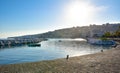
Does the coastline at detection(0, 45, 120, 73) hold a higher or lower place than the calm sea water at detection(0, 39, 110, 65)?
higher

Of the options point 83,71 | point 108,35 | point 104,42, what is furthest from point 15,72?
point 108,35

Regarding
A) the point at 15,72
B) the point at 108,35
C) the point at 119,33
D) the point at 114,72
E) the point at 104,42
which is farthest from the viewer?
the point at 108,35

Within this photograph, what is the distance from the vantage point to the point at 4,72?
19.7 meters

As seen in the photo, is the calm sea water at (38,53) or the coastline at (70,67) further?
the calm sea water at (38,53)

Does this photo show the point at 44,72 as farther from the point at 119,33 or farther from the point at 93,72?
the point at 119,33

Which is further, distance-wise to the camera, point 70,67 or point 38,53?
point 38,53

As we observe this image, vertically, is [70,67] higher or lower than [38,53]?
higher

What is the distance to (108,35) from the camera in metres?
177

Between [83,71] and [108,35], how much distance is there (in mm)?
167231

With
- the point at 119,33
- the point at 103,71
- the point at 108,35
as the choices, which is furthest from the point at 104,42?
the point at 103,71

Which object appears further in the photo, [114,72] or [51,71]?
[51,71]

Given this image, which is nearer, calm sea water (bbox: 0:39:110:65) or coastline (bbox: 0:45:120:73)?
coastline (bbox: 0:45:120:73)

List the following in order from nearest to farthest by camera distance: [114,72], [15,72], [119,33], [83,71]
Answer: [114,72], [83,71], [15,72], [119,33]

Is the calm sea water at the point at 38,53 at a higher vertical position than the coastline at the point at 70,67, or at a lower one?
lower
